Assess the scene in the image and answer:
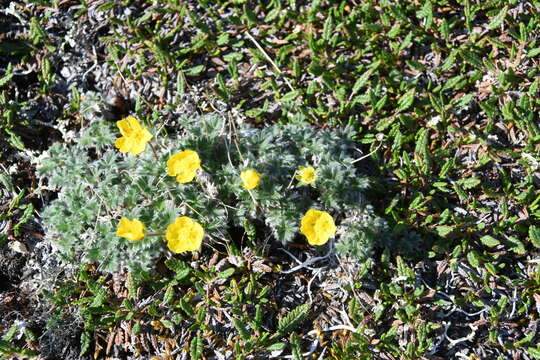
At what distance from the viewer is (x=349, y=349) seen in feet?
11.6

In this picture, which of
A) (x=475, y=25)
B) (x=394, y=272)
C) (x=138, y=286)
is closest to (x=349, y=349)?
(x=394, y=272)

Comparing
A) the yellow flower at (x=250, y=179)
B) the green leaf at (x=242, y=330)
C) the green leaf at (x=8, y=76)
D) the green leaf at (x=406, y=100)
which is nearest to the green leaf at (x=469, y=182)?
the green leaf at (x=406, y=100)

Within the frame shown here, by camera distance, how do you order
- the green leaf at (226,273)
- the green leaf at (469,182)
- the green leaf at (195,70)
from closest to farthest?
1. the green leaf at (226,273)
2. the green leaf at (469,182)
3. the green leaf at (195,70)

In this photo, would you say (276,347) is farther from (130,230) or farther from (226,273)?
(130,230)

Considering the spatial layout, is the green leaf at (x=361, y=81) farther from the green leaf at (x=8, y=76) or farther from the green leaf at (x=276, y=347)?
the green leaf at (x=8, y=76)

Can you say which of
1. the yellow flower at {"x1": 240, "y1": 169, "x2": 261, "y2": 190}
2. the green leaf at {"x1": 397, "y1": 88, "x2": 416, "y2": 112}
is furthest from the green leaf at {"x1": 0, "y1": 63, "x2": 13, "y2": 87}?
the green leaf at {"x1": 397, "y1": 88, "x2": 416, "y2": 112}

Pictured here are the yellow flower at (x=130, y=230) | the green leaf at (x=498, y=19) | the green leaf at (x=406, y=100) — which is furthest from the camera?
the green leaf at (x=498, y=19)

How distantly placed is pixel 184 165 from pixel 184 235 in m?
0.41

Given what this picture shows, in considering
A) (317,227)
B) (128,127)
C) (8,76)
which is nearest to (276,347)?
(317,227)

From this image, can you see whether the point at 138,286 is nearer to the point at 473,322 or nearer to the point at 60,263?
the point at 60,263

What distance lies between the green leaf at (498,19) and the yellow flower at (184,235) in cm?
251

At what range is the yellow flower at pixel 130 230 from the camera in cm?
337

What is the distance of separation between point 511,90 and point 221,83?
2.04 metres

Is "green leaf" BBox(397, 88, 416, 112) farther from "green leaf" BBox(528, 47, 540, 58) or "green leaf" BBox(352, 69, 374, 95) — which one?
"green leaf" BBox(528, 47, 540, 58)
